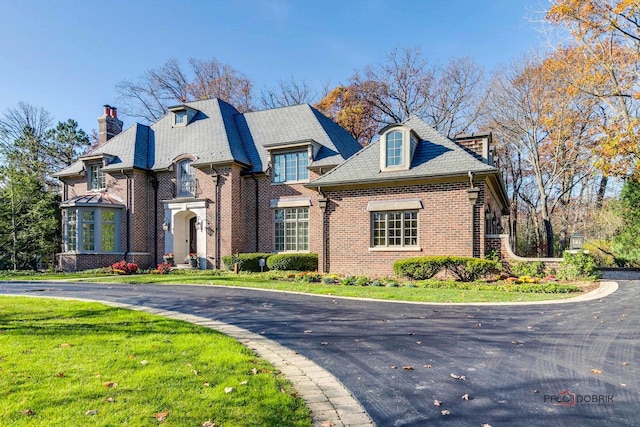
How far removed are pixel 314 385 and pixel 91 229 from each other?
21.1 meters

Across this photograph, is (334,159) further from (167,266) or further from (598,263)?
(598,263)

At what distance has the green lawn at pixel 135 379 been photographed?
3352 millimetres

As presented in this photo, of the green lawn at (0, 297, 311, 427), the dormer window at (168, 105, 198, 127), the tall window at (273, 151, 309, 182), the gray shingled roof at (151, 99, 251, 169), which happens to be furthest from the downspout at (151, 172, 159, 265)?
the green lawn at (0, 297, 311, 427)

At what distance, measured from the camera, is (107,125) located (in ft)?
87.0

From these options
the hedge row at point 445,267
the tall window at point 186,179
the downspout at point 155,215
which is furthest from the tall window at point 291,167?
the hedge row at point 445,267

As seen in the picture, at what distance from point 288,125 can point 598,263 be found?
809 inches

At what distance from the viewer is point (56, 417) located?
10.8 feet

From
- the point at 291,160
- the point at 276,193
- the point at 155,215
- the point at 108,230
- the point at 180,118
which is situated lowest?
the point at 108,230

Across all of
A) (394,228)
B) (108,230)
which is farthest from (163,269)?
(394,228)

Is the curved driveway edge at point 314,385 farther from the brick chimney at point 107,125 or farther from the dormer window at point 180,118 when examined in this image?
the brick chimney at point 107,125

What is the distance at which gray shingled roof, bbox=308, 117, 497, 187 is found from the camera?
49.2ft

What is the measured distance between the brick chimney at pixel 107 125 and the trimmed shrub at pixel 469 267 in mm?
23369

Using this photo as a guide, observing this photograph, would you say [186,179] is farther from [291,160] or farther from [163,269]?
[291,160]

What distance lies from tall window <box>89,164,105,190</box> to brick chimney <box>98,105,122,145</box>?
3795 mm
